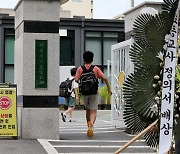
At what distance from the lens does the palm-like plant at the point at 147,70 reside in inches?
179

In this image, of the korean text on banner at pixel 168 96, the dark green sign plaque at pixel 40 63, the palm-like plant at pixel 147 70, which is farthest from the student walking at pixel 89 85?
the korean text on banner at pixel 168 96

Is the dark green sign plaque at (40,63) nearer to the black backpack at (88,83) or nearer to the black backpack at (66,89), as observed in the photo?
the black backpack at (88,83)

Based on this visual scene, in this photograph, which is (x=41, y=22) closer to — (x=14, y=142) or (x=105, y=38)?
(x=14, y=142)

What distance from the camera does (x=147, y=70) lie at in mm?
4641

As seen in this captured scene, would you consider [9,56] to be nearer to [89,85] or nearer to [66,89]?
[66,89]

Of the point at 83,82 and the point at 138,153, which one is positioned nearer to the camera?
the point at 138,153

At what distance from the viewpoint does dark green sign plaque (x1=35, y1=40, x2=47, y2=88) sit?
10.4 metres

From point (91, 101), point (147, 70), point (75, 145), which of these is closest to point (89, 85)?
point (91, 101)

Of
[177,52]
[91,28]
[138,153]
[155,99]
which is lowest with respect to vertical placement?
[138,153]

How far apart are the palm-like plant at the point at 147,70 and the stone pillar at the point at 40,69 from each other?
5630 millimetres

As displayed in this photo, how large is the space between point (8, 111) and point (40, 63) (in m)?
1.22

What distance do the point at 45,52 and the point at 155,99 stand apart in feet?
20.0

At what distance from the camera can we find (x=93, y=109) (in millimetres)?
11109

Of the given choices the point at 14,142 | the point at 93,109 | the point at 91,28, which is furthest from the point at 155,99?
the point at 91,28
